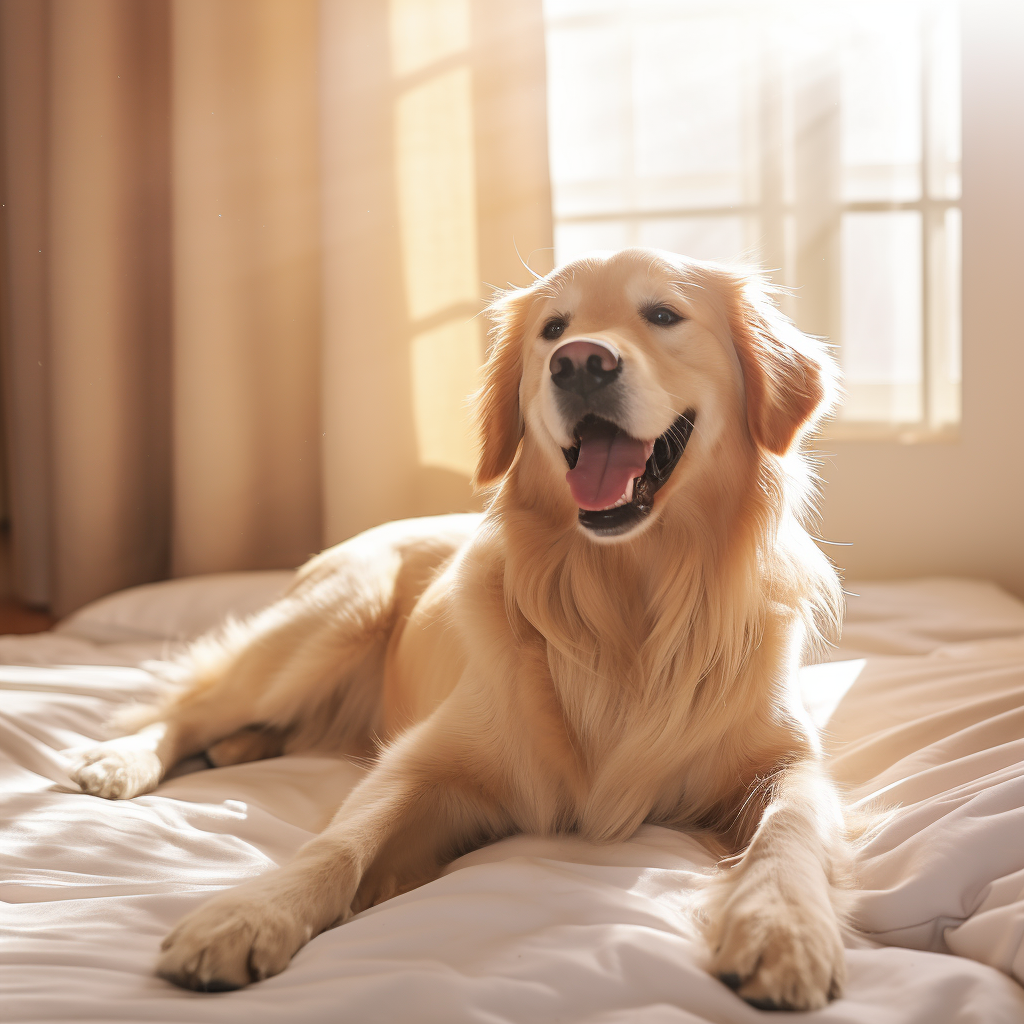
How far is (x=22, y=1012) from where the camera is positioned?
0.81 m

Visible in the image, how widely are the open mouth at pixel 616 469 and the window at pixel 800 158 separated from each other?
2.04m

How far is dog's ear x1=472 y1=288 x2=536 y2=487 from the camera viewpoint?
1.62 metres

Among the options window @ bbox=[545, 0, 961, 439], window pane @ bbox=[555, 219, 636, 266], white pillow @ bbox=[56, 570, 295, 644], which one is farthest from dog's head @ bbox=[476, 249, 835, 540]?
window pane @ bbox=[555, 219, 636, 266]

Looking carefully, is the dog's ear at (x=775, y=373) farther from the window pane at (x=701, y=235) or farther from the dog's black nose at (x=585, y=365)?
the window pane at (x=701, y=235)

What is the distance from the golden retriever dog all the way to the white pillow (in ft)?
3.21

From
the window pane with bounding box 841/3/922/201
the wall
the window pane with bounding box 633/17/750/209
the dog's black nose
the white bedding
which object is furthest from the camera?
the window pane with bounding box 633/17/750/209

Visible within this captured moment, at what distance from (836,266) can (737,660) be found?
7.78 ft

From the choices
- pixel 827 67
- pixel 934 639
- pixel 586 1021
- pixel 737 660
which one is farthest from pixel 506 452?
pixel 827 67

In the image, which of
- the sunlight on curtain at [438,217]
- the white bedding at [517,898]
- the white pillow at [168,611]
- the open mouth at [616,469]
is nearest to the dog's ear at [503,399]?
the open mouth at [616,469]

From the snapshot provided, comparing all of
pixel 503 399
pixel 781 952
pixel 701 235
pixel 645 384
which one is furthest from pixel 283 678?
pixel 701 235

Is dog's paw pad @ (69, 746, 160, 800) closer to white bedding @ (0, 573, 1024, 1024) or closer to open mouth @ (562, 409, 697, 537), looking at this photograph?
white bedding @ (0, 573, 1024, 1024)

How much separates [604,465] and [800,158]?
245cm

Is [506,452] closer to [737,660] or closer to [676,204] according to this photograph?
[737,660]

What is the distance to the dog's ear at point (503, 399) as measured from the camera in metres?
1.62
